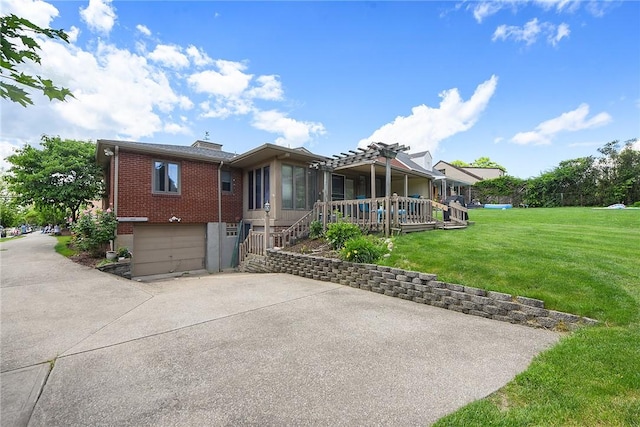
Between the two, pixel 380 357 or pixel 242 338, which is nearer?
pixel 380 357

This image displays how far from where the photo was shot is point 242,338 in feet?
12.8

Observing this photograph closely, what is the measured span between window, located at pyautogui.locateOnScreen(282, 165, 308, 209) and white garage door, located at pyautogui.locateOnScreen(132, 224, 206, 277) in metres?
4.09

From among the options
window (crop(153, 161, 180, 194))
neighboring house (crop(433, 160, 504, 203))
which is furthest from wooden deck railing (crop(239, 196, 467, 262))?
neighboring house (crop(433, 160, 504, 203))

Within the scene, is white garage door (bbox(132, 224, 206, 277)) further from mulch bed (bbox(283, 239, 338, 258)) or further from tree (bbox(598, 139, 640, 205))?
tree (bbox(598, 139, 640, 205))

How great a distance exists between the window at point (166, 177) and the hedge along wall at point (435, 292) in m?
6.51

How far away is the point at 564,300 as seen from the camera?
14.2 feet

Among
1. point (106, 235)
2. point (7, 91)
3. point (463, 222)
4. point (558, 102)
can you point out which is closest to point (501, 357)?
point (7, 91)

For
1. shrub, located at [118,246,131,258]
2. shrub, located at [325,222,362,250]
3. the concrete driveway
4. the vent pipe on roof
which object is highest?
the vent pipe on roof

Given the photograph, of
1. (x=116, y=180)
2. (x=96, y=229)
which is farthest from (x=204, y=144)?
(x=96, y=229)

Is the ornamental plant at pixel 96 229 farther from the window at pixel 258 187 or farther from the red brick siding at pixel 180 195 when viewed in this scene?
the window at pixel 258 187

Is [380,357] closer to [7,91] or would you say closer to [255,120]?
[7,91]

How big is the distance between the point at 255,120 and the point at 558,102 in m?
17.5

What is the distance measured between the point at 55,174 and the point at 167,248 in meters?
7.19

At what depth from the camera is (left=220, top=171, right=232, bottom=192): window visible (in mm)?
12867
